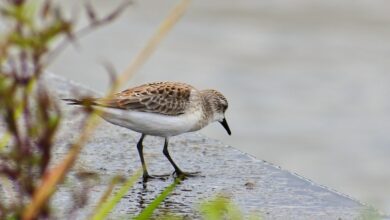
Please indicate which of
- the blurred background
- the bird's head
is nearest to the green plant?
the bird's head

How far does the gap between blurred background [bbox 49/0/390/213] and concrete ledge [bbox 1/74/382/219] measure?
18.0ft

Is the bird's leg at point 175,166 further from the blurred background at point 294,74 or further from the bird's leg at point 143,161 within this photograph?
the blurred background at point 294,74

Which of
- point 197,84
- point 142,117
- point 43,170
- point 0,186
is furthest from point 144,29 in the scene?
point 43,170

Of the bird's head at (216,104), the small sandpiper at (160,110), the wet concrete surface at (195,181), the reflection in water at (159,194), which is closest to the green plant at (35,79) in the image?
the wet concrete surface at (195,181)

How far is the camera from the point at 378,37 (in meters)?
15.9

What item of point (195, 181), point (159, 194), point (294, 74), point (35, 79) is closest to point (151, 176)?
point (195, 181)

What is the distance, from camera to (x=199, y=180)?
5.69m

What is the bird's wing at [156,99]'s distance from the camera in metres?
6.25

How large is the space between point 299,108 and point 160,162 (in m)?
7.86

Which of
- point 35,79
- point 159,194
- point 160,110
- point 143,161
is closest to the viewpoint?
point 35,79

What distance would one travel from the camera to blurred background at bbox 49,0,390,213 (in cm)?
1302

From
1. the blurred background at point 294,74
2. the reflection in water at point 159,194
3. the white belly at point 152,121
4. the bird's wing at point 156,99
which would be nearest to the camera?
the reflection in water at point 159,194

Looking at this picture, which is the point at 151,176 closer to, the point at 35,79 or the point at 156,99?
the point at 156,99

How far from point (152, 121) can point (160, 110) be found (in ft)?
0.65
